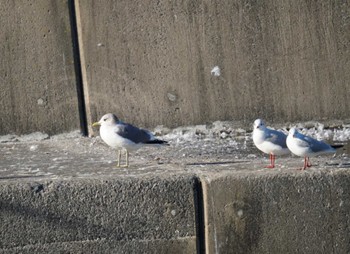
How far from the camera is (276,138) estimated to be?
627 centimetres

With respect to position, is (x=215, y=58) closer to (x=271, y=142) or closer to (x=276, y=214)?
(x=271, y=142)

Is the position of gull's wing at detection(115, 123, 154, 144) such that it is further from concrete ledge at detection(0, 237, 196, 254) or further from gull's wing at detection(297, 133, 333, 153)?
concrete ledge at detection(0, 237, 196, 254)

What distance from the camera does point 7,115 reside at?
7.45 meters

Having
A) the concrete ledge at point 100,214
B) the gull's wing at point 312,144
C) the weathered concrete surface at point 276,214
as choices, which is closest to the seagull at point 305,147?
the gull's wing at point 312,144

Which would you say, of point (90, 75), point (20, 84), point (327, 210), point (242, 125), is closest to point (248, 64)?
point (242, 125)

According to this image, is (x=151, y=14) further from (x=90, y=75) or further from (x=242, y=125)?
(x=242, y=125)

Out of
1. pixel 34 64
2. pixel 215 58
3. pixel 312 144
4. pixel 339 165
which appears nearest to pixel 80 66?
pixel 34 64

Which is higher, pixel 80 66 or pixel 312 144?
pixel 80 66

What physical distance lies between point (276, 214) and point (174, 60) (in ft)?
7.91

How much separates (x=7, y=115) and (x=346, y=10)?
2.86 m

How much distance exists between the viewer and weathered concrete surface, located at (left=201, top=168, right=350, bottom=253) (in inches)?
210

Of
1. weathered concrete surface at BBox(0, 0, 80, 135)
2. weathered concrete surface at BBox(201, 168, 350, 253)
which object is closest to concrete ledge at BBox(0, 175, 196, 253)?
weathered concrete surface at BBox(201, 168, 350, 253)

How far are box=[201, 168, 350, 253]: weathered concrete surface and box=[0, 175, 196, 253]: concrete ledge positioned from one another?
16cm

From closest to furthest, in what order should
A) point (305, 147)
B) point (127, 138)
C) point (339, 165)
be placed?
point (339, 165) < point (305, 147) < point (127, 138)
